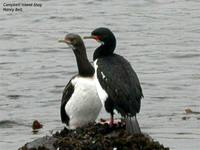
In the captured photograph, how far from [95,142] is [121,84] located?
4.59ft

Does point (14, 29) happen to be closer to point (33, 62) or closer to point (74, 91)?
point (33, 62)

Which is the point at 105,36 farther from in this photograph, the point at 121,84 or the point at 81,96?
the point at 121,84

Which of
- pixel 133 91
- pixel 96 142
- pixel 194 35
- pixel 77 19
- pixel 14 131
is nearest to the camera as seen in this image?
pixel 96 142

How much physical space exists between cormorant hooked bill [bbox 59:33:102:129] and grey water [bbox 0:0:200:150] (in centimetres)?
154

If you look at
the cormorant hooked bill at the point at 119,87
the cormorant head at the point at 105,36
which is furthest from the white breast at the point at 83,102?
the cormorant head at the point at 105,36

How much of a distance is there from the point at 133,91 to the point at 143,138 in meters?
1.13

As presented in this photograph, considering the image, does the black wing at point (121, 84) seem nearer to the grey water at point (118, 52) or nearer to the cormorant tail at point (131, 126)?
the cormorant tail at point (131, 126)

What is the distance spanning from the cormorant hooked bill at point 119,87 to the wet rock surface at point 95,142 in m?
0.32

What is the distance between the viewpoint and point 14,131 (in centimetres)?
1822

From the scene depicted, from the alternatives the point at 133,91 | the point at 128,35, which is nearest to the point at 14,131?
the point at 133,91

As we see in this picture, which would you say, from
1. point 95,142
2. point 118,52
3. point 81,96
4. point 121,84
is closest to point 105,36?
point 81,96

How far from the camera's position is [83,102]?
48.3ft

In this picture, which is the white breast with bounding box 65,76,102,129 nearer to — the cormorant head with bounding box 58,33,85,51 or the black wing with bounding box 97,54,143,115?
the cormorant head with bounding box 58,33,85,51

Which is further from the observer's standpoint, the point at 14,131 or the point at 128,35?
the point at 128,35
